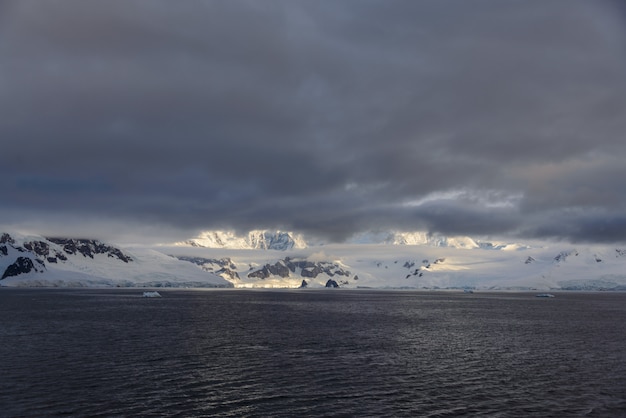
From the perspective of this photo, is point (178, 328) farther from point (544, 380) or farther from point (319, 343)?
point (544, 380)

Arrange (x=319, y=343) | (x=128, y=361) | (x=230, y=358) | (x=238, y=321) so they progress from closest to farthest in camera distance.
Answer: (x=128, y=361) → (x=230, y=358) → (x=319, y=343) → (x=238, y=321)

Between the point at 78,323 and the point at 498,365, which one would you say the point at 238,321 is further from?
the point at 498,365

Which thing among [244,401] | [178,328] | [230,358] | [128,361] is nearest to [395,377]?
[244,401]

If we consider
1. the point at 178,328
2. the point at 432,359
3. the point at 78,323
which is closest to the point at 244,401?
the point at 432,359

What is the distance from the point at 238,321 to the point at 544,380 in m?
87.0

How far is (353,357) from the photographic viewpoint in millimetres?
77875

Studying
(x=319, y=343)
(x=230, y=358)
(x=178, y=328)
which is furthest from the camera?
(x=178, y=328)

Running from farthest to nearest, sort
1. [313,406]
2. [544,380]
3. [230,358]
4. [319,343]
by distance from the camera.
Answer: [319,343] → [230,358] → [544,380] → [313,406]

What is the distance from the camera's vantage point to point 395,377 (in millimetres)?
64000

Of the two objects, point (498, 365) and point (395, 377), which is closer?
point (395, 377)

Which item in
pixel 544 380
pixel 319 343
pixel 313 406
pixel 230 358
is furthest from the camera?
pixel 319 343

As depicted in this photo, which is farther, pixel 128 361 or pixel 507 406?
pixel 128 361

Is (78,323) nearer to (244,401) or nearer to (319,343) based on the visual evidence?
(319,343)

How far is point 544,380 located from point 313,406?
3039cm
